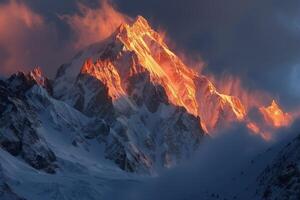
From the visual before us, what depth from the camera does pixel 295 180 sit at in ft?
227

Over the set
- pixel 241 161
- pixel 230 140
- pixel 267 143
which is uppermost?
pixel 230 140

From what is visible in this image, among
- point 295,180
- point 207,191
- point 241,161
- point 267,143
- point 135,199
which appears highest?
point 267,143

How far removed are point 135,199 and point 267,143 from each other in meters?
25.1

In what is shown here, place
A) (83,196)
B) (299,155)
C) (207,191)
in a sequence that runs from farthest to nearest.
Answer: (83,196)
(207,191)
(299,155)

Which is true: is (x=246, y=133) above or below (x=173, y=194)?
above

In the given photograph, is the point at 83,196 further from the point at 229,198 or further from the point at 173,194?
the point at 229,198

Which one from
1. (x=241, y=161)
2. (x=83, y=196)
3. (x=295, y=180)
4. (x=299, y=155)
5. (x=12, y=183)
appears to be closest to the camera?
(x=295, y=180)

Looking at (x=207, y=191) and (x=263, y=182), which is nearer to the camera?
(x=263, y=182)

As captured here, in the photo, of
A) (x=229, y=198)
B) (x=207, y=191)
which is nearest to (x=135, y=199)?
(x=207, y=191)

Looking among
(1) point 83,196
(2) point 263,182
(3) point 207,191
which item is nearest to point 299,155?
(2) point 263,182

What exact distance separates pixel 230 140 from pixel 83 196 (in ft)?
163

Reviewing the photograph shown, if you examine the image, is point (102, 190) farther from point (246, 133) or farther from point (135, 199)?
point (246, 133)

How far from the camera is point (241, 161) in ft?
346

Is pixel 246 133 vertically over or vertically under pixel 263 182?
over
